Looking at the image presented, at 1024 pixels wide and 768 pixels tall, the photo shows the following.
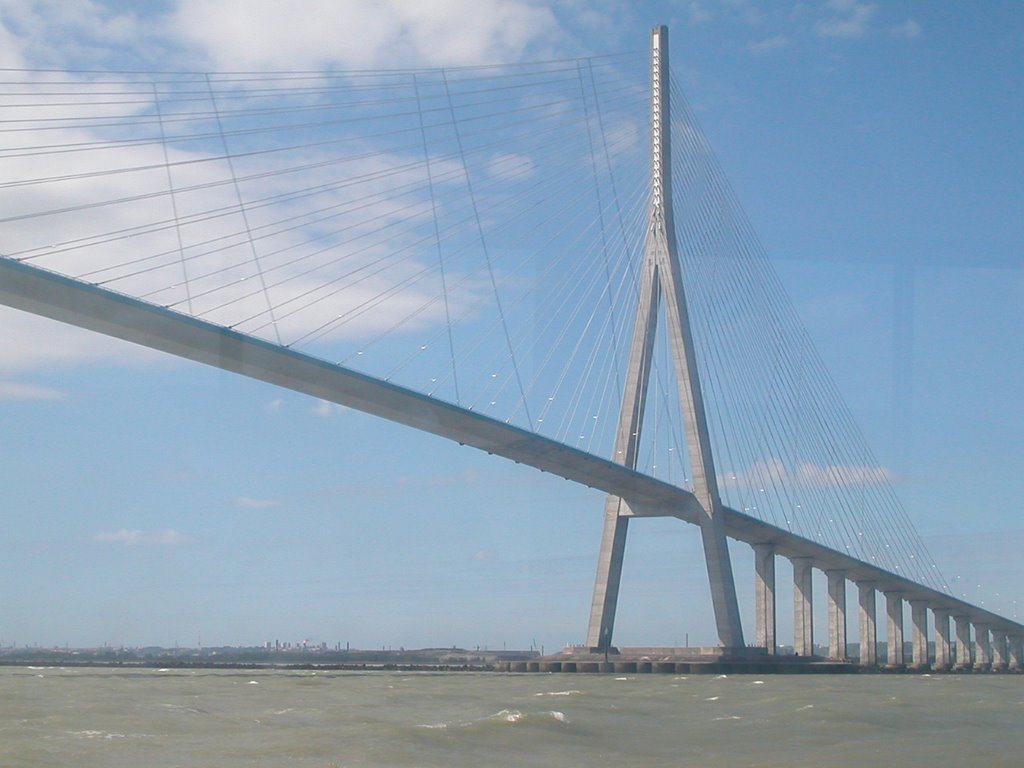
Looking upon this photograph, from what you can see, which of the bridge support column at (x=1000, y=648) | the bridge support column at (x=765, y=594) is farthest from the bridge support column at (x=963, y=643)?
the bridge support column at (x=765, y=594)

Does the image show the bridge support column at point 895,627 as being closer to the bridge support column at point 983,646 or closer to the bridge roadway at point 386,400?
the bridge roadway at point 386,400

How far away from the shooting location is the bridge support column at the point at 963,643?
60.8 m

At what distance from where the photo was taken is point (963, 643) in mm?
61406

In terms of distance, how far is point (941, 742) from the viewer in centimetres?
1178

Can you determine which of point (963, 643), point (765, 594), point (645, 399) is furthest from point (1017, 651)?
point (645, 399)

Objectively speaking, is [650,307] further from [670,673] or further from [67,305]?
[67,305]

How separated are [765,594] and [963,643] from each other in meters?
28.7

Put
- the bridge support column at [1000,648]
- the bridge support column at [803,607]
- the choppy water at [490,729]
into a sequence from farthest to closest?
the bridge support column at [1000,648] < the bridge support column at [803,607] < the choppy water at [490,729]

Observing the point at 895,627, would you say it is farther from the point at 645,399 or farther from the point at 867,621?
the point at 645,399

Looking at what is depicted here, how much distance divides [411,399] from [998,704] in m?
11.2

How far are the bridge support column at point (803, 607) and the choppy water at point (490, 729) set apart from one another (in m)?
22.5

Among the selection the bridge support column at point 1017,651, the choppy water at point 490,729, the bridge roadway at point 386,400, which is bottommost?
the choppy water at point 490,729

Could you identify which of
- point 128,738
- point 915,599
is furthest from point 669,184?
point 915,599

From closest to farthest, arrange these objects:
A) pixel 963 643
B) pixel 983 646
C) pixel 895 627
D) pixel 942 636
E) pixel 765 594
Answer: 1. pixel 765 594
2. pixel 895 627
3. pixel 942 636
4. pixel 963 643
5. pixel 983 646
